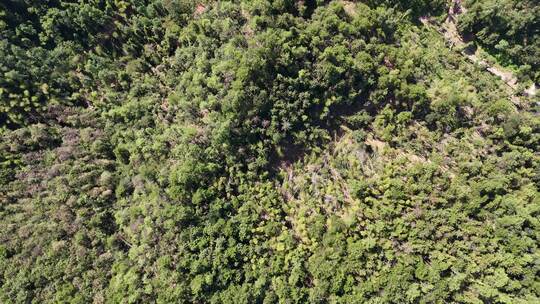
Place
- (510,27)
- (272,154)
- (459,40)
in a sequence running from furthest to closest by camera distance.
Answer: (459,40), (510,27), (272,154)

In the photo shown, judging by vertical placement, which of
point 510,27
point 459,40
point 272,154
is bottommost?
point 272,154

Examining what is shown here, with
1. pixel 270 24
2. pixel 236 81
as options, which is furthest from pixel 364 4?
pixel 236 81

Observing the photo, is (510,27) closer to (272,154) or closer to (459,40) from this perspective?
(459,40)

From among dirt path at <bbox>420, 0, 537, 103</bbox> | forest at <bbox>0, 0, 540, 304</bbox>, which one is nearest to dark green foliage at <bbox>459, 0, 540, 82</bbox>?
forest at <bbox>0, 0, 540, 304</bbox>

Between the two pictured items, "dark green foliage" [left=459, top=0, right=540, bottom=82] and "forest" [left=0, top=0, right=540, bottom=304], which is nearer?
"forest" [left=0, top=0, right=540, bottom=304]

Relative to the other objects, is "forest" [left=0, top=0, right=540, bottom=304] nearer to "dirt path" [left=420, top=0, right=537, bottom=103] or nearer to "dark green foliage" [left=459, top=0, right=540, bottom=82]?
"dark green foliage" [left=459, top=0, right=540, bottom=82]

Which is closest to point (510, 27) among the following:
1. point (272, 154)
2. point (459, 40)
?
point (459, 40)

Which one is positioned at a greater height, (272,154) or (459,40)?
(459,40)
